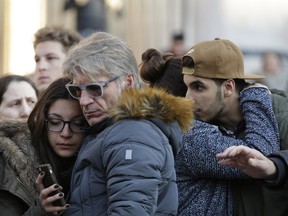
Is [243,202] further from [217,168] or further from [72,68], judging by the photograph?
[72,68]

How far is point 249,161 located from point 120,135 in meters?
0.59

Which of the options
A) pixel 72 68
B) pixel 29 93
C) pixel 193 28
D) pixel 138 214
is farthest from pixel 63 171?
pixel 193 28

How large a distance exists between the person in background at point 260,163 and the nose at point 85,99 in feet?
2.02

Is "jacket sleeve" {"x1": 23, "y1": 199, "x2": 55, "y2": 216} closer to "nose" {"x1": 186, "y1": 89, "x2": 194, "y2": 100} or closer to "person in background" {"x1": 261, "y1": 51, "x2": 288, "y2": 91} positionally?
"nose" {"x1": 186, "y1": 89, "x2": 194, "y2": 100}

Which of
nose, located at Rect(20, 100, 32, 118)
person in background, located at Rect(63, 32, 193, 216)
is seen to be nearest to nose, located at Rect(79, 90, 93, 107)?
person in background, located at Rect(63, 32, 193, 216)

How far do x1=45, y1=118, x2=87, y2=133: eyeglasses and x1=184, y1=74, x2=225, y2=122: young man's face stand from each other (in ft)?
1.72

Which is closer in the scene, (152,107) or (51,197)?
(152,107)

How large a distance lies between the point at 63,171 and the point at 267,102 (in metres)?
1.03

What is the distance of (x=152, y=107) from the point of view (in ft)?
14.4

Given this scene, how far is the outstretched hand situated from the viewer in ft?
14.4

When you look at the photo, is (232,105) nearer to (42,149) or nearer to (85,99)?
(85,99)

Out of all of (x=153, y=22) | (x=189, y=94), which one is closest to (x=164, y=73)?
(x=189, y=94)

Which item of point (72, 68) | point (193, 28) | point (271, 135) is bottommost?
point (193, 28)

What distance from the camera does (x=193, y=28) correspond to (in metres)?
23.5
